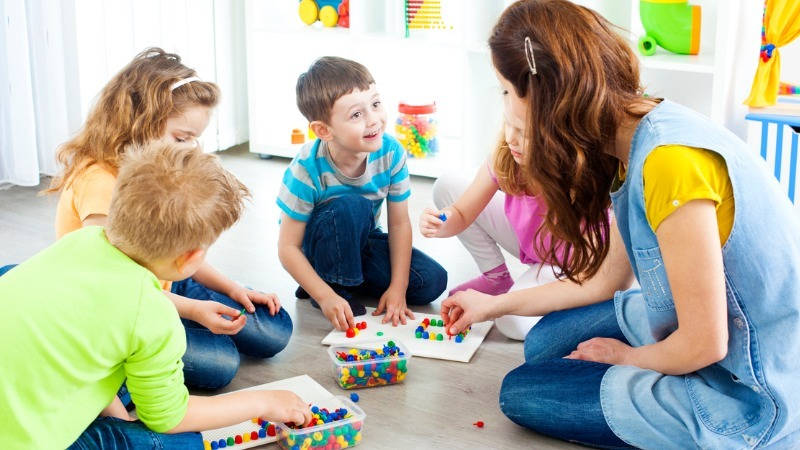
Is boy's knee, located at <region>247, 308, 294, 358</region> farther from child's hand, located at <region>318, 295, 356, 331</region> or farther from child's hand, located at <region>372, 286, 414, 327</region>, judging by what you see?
child's hand, located at <region>372, 286, 414, 327</region>

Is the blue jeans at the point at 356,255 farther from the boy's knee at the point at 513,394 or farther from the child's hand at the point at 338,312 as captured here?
the boy's knee at the point at 513,394

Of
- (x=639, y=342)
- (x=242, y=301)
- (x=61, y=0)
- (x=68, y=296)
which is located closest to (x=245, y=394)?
(x=68, y=296)

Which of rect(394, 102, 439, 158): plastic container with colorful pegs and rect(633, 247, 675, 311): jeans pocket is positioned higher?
rect(633, 247, 675, 311): jeans pocket

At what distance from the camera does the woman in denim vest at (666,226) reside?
130 cm

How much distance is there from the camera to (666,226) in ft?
4.31

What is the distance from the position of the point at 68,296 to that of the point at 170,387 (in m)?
0.19

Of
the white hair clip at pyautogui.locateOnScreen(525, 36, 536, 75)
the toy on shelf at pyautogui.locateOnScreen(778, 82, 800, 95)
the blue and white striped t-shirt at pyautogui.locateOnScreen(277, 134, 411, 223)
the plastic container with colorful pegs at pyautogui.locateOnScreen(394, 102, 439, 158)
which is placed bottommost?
the plastic container with colorful pegs at pyautogui.locateOnScreen(394, 102, 439, 158)

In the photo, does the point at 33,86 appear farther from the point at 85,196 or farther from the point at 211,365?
the point at 211,365

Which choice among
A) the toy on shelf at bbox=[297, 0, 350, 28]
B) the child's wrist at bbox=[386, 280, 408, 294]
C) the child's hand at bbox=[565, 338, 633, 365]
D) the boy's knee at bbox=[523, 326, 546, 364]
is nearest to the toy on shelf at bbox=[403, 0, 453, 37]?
the toy on shelf at bbox=[297, 0, 350, 28]

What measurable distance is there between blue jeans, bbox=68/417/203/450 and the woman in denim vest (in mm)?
602

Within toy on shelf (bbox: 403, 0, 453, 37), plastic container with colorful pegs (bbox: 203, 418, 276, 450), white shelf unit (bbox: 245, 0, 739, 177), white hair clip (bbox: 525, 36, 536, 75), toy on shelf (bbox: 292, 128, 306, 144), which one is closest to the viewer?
→ white hair clip (bbox: 525, 36, 536, 75)

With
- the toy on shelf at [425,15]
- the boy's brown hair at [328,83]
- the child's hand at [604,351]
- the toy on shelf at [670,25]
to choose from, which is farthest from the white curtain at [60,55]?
the child's hand at [604,351]

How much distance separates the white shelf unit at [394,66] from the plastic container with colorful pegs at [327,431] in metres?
1.50

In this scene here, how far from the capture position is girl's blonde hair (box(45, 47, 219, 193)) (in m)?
1.74
